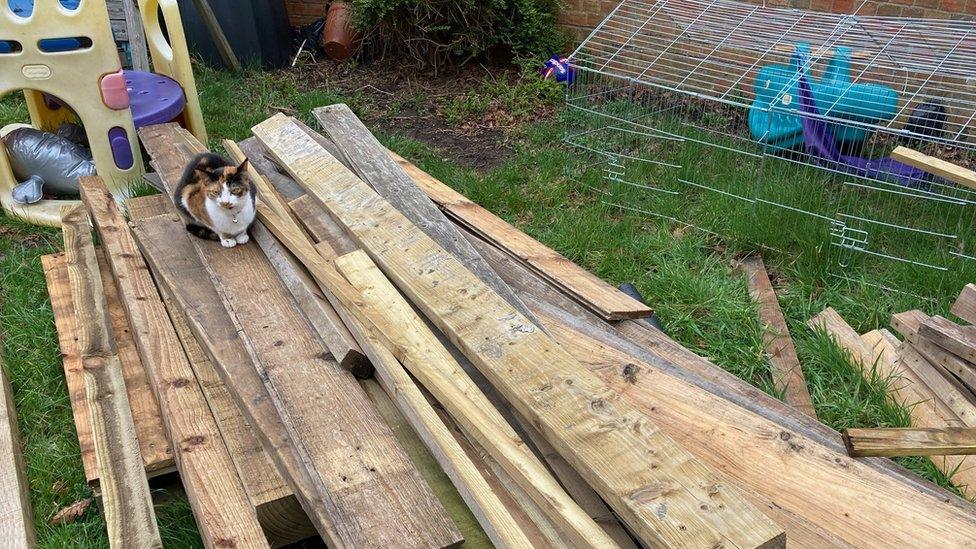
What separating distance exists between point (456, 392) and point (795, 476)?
0.99 m

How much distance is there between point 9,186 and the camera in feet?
16.3

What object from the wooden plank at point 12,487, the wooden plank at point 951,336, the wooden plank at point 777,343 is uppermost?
the wooden plank at point 951,336

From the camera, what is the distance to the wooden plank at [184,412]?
7.47 feet

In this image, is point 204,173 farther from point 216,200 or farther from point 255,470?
point 255,470

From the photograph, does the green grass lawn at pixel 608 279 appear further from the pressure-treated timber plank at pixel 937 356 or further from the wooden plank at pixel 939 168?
the wooden plank at pixel 939 168

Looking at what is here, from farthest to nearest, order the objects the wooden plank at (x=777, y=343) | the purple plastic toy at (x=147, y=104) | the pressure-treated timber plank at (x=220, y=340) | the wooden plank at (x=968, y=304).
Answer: the purple plastic toy at (x=147, y=104) < the wooden plank at (x=777, y=343) < the wooden plank at (x=968, y=304) < the pressure-treated timber plank at (x=220, y=340)

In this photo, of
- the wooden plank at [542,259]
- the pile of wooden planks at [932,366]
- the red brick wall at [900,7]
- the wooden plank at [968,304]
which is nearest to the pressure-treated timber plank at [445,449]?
the wooden plank at [542,259]

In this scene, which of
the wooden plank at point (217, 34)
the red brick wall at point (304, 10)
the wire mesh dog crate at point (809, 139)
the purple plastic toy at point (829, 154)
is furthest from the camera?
the red brick wall at point (304, 10)

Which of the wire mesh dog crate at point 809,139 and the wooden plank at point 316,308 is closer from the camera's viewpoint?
the wooden plank at point 316,308

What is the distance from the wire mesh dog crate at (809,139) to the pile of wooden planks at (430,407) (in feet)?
4.36

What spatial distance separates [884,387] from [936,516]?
1.09 meters

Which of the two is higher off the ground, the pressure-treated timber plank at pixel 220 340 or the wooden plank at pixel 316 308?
the wooden plank at pixel 316 308

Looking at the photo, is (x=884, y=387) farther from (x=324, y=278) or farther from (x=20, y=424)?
(x=20, y=424)

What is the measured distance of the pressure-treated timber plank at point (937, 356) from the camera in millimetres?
2881
